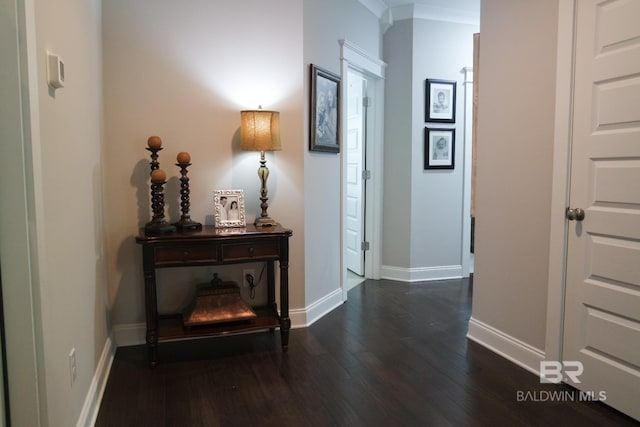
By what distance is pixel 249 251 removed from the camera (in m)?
2.60

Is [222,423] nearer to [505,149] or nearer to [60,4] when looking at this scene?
[60,4]

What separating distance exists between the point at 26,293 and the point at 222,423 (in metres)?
1.05

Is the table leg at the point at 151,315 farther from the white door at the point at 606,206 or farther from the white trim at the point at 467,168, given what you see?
the white trim at the point at 467,168

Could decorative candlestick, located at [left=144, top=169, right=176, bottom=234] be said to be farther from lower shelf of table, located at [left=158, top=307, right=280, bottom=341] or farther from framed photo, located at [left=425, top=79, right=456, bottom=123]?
framed photo, located at [left=425, top=79, right=456, bottom=123]

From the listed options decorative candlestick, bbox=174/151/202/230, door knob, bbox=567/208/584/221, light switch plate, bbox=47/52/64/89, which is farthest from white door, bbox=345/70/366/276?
light switch plate, bbox=47/52/64/89

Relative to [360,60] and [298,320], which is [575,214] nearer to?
[298,320]

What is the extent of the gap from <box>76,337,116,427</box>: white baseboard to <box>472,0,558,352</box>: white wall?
2209mm

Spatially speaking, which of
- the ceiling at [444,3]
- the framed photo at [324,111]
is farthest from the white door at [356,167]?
the framed photo at [324,111]

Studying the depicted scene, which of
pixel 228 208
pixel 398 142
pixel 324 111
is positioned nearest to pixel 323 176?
pixel 324 111

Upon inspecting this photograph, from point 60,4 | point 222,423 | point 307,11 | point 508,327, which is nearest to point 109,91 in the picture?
point 60,4

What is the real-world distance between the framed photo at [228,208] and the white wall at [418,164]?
198cm

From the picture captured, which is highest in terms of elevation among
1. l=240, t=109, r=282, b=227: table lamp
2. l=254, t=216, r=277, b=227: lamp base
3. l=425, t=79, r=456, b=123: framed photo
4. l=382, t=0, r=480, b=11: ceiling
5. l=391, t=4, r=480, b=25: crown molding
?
l=382, t=0, r=480, b=11: ceiling

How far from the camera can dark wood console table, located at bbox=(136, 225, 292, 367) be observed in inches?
96.3

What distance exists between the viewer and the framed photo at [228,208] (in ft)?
8.87
